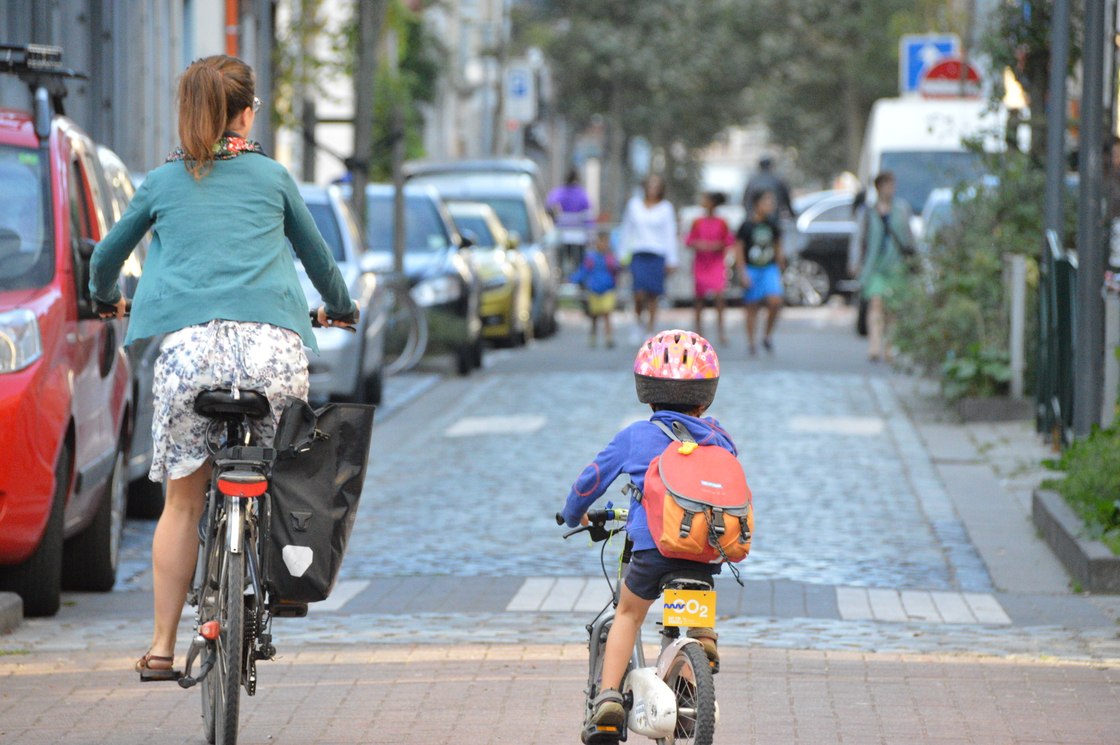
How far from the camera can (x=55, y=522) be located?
7000 millimetres

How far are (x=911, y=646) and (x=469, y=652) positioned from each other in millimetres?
1574

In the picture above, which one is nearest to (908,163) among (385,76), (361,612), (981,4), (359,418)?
(385,76)

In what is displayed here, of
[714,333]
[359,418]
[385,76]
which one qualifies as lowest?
[714,333]

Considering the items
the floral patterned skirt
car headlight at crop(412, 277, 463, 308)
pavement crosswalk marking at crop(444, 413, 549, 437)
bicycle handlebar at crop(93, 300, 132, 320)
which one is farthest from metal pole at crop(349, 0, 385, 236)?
the floral patterned skirt

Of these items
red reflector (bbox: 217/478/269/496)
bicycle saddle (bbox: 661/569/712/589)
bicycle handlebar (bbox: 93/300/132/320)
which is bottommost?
bicycle saddle (bbox: 661/569/712/589)

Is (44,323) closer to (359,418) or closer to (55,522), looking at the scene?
(55,522)

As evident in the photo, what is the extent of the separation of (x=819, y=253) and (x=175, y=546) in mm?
24266

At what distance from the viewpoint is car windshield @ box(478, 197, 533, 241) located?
23531 mm

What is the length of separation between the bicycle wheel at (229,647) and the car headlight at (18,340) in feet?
7.18

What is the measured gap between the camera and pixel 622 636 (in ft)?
15.1

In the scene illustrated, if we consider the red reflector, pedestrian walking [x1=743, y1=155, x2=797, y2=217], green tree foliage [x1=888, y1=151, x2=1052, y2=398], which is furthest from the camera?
pedestrian walking [x1=743, y1=155, x2=797, y2=217]

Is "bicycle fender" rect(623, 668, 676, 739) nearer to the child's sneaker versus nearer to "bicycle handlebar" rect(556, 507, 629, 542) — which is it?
the child's sneaker

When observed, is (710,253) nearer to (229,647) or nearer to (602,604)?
(602,604)

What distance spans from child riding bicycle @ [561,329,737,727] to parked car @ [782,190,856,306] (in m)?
23.9
